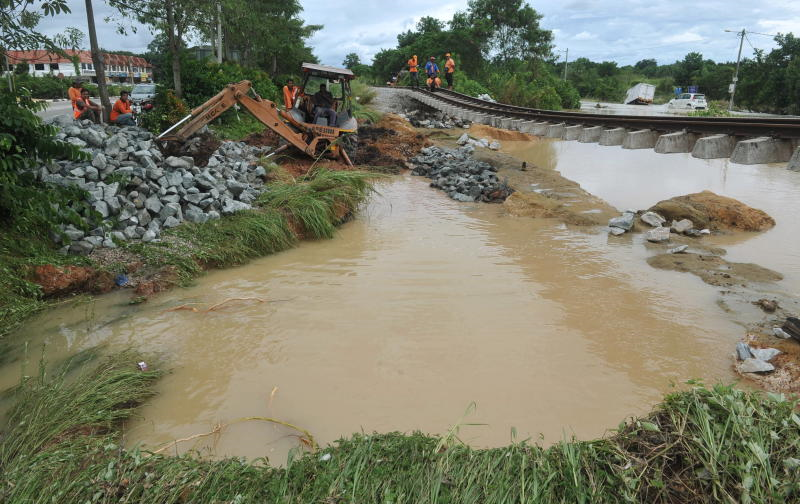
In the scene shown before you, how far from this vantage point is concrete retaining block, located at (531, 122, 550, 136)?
12.3 metres

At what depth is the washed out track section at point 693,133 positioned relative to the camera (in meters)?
6.43

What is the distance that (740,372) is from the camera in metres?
4.82

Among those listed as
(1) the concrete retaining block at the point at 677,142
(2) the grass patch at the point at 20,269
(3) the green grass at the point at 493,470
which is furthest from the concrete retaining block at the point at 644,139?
(2) the grass patch at the point at 20,269

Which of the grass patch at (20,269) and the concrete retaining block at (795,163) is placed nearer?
the grass patch at (20,269)

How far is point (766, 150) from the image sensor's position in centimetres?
643

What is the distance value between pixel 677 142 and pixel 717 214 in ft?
10.9

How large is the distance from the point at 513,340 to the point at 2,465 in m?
4.29

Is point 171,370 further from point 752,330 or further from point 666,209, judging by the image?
point 666,209

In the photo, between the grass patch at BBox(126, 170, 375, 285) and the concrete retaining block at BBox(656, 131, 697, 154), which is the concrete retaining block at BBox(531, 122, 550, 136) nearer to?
the concrete retaining block at BBox(656, 131, 697, 154)

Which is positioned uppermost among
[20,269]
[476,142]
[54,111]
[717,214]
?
[54,111]

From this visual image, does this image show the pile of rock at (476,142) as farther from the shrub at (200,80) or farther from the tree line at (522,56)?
the tree line at (522,56)

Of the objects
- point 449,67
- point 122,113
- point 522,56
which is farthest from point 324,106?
point 522,56

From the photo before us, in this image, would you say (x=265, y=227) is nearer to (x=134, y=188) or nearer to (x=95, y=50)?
(x=134, y=188)

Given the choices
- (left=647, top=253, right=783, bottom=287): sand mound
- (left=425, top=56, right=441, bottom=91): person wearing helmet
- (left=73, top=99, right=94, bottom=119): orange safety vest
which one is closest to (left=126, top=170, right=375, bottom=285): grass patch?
(left=647, top=253, right=783, bottom=287): sand mound
